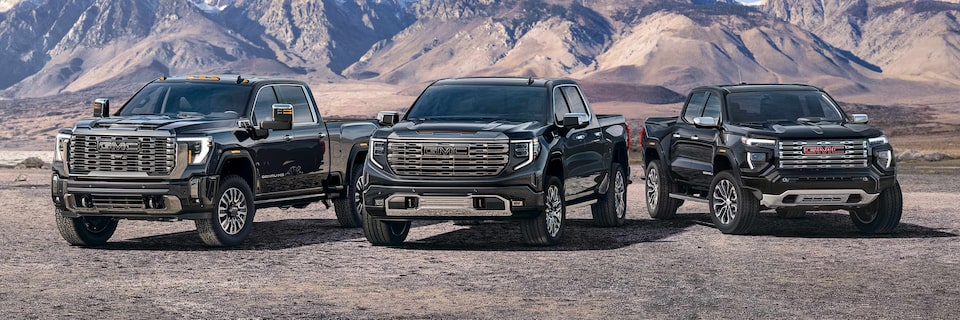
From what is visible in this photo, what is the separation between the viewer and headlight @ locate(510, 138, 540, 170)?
14227 mm

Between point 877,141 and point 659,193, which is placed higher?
point 877,141

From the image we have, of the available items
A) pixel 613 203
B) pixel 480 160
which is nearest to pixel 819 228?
pixel 613 203

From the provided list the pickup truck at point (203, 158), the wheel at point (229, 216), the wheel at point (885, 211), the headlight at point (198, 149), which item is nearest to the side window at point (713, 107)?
the wheel at point (885, 211)

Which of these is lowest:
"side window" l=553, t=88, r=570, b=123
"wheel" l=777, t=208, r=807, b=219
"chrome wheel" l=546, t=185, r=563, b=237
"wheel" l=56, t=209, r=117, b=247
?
"wheel" l=777, t=208, r=807, b=219

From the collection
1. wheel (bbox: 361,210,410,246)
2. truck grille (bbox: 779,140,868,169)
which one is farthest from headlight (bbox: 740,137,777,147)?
wheel (bbox: 361,210,410,246)

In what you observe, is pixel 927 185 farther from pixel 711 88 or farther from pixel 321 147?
pixel 321 147

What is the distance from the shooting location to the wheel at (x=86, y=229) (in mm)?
15359

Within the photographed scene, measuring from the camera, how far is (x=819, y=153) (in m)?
16.0

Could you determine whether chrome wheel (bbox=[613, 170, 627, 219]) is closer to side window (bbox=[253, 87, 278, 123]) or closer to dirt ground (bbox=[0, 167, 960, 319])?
dirt ground (bbox=[0, 167, 960, 319])

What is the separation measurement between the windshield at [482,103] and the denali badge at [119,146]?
3.11 meters

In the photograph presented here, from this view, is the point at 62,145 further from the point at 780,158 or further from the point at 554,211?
the point at 780,158

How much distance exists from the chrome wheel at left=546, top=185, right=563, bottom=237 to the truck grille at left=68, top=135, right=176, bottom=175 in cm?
408

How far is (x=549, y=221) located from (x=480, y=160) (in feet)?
4.02

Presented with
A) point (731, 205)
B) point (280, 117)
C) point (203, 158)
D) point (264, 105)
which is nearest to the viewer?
point (203, 158)
